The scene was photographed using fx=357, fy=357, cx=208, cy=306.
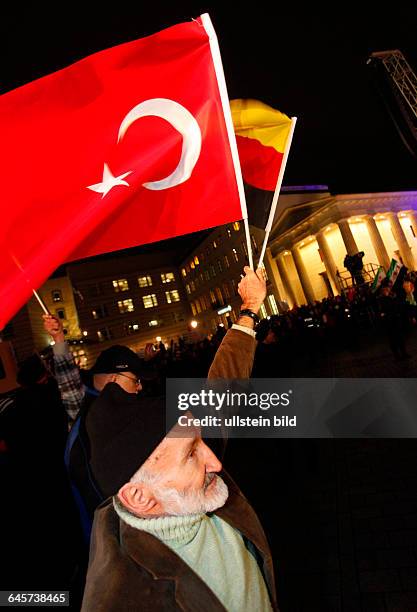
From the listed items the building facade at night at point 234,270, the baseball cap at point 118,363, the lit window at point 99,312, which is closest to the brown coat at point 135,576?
the baseball cap at point 118,363

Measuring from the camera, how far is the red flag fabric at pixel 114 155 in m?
2.40

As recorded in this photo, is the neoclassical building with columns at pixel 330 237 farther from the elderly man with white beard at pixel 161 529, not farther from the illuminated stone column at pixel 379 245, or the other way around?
the elderly man with white beard at pixel 161 529

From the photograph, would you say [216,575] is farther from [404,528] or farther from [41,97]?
[404,528]

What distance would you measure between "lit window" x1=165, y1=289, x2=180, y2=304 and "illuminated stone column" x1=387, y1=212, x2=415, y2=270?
116ft

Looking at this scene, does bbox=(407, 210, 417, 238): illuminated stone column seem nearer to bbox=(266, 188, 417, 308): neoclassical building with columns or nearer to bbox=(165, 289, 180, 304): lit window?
bbox=(266, 188, 417, 308): neoclassical building with columns

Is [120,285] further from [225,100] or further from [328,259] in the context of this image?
[225,100]

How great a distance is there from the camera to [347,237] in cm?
4525

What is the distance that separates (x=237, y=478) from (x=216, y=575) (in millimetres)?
5121

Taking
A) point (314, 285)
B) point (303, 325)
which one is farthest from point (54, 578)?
point (314, 285)

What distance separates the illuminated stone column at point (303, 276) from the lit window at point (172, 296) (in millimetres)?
21117

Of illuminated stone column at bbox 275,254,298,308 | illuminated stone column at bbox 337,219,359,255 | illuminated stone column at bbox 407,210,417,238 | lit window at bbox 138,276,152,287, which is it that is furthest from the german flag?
illuminated stone column at bbox 407,210,417,238

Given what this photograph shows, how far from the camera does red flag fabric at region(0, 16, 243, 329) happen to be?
240 cm

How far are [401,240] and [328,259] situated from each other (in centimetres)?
1304

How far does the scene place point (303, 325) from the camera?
689 inches
